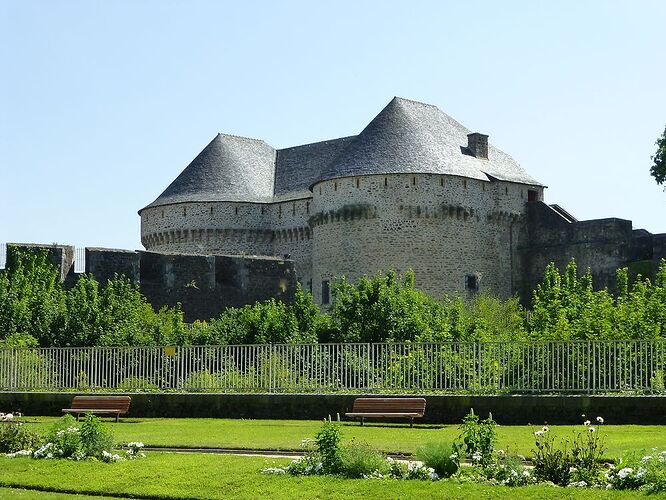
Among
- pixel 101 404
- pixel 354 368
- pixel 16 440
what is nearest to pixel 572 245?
pixel 354 368

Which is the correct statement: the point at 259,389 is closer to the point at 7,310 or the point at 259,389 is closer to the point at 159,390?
the point at 159,390

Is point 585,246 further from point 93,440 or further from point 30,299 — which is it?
point 93,440

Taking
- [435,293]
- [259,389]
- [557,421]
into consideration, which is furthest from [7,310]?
[435,293]

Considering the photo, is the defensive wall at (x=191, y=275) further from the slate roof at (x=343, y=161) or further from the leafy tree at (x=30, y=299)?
the slate roof at (x=343, y=161)

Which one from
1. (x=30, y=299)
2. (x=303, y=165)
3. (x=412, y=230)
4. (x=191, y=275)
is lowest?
(x=30, y=299)

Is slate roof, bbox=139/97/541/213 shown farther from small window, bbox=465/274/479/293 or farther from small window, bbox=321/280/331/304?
small window, bbox=321/280/331/304

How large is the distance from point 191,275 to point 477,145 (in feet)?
61.1

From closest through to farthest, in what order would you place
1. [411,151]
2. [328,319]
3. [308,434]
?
[308,434], [328,319], [411,151]

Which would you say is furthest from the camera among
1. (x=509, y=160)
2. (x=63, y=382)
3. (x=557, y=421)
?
(x=509, y=160)

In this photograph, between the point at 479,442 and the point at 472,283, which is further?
the point at 472,283

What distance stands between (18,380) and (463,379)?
9000 millimetres

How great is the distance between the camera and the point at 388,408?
2077cm

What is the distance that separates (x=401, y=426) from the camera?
2033cm

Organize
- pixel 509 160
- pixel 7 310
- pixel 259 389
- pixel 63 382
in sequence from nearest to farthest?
pixel 259 389 < pixel 63 382 < pixel 7 310 < pixel 509 160
